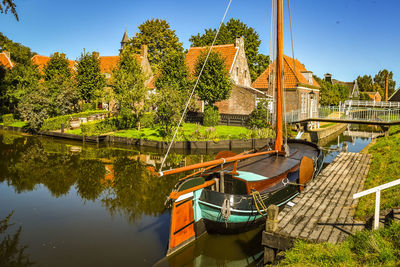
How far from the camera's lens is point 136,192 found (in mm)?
12766

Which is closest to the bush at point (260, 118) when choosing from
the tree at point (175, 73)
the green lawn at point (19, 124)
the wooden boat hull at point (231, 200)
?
the tree at point (175, 73)

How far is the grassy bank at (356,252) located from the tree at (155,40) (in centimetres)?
4664

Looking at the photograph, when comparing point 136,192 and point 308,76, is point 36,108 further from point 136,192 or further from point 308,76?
point 308,76

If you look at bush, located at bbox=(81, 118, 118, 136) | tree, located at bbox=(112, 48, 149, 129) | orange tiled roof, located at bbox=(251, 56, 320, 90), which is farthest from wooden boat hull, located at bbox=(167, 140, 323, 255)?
orange tiled roof, located at bbox=(251, 56, 320, 90)

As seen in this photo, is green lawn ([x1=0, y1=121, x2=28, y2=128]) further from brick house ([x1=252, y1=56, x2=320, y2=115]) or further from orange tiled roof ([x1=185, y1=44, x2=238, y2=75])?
brick house ([x1=252, y1=56, x2=320, y2=115])

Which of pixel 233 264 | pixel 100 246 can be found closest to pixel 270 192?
pixel 233 264

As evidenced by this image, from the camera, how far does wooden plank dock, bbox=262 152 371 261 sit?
21.5 feet

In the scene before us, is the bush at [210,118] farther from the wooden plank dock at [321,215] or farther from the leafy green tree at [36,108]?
the wooden plank dock at [321,215]

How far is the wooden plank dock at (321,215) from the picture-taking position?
654 centimetres

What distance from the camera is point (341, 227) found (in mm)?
6820

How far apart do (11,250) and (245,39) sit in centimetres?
4948

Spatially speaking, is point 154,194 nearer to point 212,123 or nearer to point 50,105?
point 212,123

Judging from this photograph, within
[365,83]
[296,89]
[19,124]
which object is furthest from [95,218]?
[365,83]

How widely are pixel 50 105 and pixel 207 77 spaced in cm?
1772
